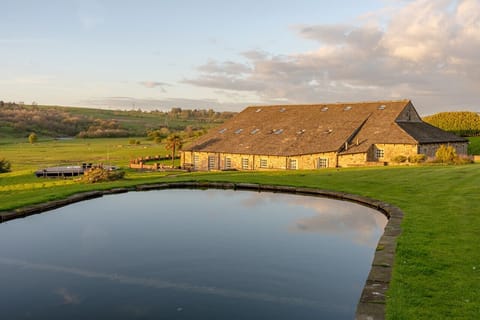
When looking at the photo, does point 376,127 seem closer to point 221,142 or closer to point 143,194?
point 221,142

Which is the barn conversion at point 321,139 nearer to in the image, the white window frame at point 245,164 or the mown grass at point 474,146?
the white window frame at point 245,164

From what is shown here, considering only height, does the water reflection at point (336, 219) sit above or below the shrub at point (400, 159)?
below

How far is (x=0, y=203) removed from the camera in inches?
633

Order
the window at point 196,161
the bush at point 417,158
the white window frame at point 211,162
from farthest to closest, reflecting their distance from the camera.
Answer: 1. the window at point 196,161
2. the white window frame at point 211,162
3. the bush at point 417,158

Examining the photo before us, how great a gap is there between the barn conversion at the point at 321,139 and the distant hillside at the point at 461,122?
69.4 ft

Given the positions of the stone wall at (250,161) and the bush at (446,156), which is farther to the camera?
the stone wall at (250,161)

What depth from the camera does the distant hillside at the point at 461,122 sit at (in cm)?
6328

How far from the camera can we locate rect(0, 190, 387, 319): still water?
735 cm

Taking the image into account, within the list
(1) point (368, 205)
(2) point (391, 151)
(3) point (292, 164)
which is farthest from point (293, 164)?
(1) point (368, 205)

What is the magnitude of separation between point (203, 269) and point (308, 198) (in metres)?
9.87

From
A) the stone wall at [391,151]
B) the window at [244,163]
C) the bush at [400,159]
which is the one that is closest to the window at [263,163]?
the window at [244,163]

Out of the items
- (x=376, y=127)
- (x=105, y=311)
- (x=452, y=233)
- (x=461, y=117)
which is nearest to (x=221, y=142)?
(x=376, y=127)

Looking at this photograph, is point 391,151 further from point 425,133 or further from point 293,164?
point 293,164

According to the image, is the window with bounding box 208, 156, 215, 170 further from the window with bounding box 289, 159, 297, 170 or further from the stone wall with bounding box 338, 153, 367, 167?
the stone wall with bounding box 338, 153, 367, 167
